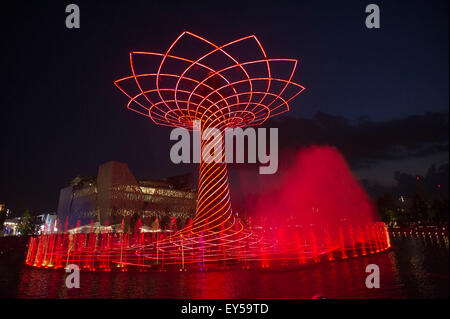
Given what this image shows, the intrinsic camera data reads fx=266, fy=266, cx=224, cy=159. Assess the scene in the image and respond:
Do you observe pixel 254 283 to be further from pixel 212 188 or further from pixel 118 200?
pixel 118 200

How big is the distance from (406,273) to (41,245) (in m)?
28.5

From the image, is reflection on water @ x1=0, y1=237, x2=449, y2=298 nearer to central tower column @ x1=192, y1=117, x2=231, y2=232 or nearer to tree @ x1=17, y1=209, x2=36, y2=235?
central tower column @ x1=192, y1=117, x2=231, y2=232

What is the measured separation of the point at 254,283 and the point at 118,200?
58.7m

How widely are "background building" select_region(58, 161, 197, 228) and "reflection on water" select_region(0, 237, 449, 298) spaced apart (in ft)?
167

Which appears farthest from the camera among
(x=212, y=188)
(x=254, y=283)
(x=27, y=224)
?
(x=27, y=224)

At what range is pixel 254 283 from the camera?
9.81 m

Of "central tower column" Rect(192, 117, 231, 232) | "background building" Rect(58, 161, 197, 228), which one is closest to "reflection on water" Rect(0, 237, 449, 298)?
"central tower column" Rect(192, 117, 231, 232)

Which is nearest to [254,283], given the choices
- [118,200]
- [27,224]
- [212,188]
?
[212,188]

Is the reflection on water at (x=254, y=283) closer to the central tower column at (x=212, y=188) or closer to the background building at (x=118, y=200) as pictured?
the central tower column at (x=212, y=188)

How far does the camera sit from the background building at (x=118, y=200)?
61.5m

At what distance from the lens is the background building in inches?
2422

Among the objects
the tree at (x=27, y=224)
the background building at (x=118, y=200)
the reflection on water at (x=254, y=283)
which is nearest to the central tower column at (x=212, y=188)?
the reflection on water at (x=254, y=283)

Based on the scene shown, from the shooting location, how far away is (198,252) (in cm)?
1789
